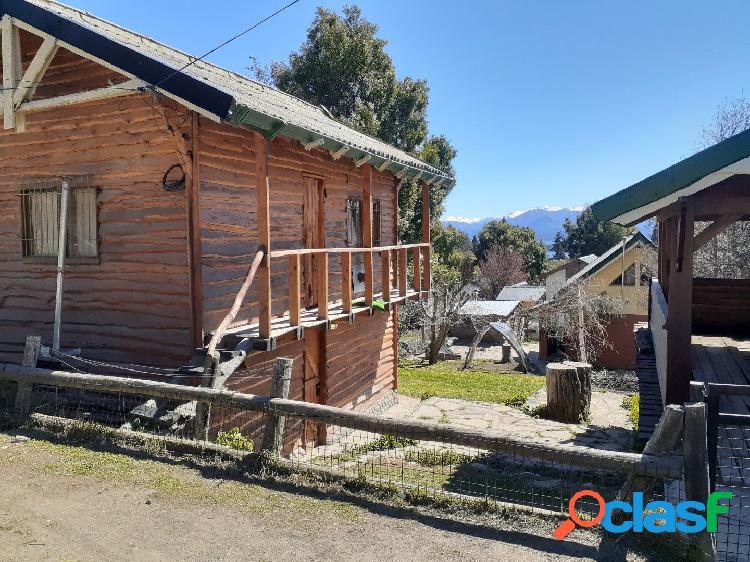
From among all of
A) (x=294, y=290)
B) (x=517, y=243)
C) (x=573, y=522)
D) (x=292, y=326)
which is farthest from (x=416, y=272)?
(x=517, y=243)

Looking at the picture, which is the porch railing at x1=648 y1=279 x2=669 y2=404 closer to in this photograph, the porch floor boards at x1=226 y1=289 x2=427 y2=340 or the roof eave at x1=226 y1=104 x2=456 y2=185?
the porch floor boards at x1=226 y1=289 x2=427 y2=340

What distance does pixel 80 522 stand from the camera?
4324 millimetres

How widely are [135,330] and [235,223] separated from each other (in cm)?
197

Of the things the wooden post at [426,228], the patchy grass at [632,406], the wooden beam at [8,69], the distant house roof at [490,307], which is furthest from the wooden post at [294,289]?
the distant house roof at [490,307]

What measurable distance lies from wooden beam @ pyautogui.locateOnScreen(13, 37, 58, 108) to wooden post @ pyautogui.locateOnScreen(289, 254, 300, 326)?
4.06m

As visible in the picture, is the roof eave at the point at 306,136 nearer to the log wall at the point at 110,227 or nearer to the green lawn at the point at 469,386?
the log wall at the point at 110,227

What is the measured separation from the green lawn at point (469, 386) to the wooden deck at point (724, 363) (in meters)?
4.73

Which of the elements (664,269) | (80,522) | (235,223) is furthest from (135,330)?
(664,269)

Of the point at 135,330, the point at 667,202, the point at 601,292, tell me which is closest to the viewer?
the point at 667,202

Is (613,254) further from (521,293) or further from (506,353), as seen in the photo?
(521,293)

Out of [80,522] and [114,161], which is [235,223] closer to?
[114,161]

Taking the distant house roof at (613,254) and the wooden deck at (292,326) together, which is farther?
the distant house roof at (613,254)

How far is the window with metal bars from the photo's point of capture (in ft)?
26.8

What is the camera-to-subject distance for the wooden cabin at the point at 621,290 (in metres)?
25.4
